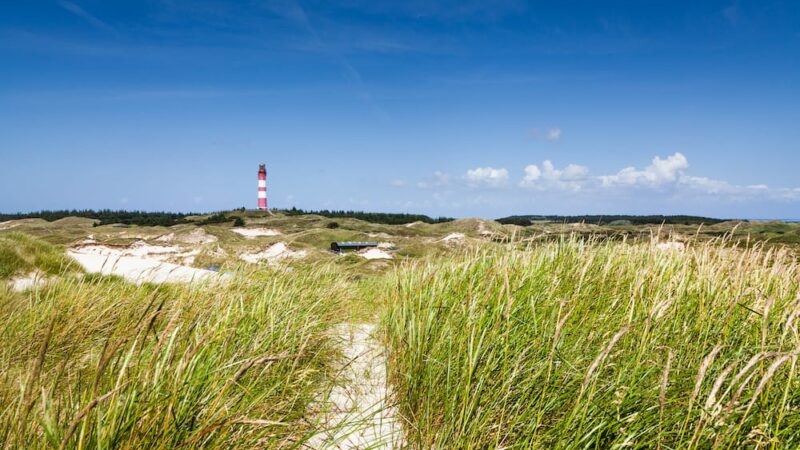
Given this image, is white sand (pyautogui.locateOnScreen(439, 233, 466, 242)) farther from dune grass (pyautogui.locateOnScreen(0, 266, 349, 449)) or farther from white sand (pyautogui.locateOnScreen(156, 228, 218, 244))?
white sand (pyautogui.locateOnScreen(156, 228, 218, 244))

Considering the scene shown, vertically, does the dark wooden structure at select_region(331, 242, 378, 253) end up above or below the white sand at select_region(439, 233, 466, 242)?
below

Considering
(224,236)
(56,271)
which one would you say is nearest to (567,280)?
(56,271)

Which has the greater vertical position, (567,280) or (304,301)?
(567,280)

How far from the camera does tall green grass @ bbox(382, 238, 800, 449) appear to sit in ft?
7.61

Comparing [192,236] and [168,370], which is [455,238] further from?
[192,236]

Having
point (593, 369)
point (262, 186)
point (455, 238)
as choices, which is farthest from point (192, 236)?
point (262, 186)

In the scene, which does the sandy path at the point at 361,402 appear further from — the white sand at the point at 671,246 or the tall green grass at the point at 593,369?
the white sand at the point at 671,246

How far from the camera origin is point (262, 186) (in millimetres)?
78125

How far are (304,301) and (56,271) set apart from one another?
26.7 ft

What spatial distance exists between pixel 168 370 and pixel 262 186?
7948cm

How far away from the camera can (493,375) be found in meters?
3.06

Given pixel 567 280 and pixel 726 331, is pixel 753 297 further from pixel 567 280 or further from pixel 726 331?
pixel 567 280

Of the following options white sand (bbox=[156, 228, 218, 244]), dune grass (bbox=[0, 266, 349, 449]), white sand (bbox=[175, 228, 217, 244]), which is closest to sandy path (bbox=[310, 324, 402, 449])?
dune grass (bbox=[0, 266, 349, 449])

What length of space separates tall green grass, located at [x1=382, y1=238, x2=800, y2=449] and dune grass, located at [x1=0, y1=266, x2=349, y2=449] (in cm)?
88
